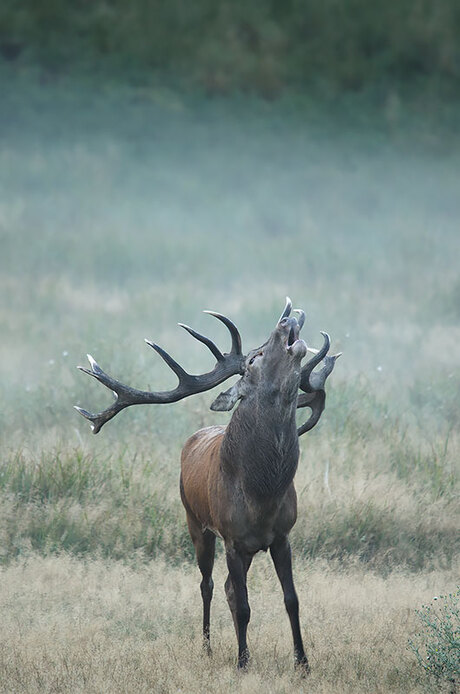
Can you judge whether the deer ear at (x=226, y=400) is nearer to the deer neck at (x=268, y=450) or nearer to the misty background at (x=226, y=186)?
the deer neck at (x=268, y=450)

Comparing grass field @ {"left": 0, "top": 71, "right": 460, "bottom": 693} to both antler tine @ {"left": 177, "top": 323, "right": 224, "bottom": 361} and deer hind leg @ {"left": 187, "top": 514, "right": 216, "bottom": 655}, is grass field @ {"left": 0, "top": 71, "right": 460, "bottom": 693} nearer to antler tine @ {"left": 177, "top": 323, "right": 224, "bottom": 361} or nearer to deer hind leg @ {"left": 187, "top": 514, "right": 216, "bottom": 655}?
deer hind leg @ {"left": 187, "top": 514, "right": 216, "bottom": 655}

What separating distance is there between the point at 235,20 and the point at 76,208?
41562mm

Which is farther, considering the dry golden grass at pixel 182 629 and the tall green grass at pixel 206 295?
the tall green grass at pixel 206 295

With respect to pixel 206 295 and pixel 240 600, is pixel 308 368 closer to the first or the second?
pixel 240 600

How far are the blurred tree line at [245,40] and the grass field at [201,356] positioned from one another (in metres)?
4.40

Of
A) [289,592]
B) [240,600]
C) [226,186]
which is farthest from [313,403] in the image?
[226,186]

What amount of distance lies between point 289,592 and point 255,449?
3.09ft

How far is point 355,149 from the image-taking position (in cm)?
5747

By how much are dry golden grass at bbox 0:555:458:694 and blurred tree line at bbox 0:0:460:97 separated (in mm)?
57873

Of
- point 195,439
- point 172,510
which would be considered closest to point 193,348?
point 172,510

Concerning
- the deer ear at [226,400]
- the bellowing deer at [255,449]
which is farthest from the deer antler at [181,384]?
the deer ear at [226,400]

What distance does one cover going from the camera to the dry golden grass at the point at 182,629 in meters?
6.29

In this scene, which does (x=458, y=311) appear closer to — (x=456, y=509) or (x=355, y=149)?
(x=456, y=509)

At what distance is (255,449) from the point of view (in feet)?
20.7
